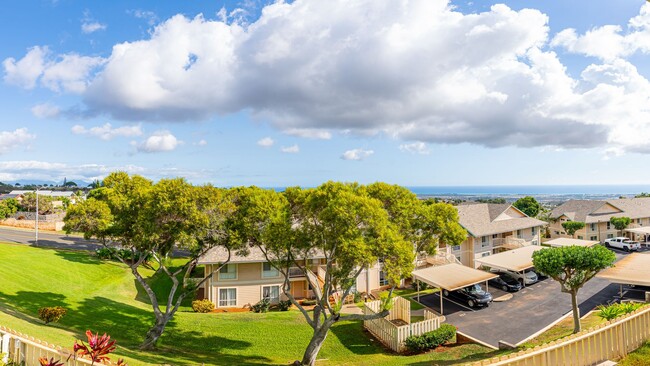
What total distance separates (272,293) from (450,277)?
15000 mm

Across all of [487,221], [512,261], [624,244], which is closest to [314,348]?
[512,261]

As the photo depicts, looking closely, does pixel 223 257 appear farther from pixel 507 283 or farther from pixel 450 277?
pixel 507 283

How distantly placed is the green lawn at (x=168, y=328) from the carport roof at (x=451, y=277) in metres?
6.46

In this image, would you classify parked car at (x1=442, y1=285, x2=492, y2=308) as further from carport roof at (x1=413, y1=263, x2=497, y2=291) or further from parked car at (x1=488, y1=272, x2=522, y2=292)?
parked car at (x1=488, y1=272, x2=522, y2=292)

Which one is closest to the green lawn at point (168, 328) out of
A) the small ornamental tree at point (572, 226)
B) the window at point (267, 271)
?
the window at point (267, 271)

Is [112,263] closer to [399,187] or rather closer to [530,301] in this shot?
[399,187]

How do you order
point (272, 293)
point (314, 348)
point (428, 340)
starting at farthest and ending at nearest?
point (272, 293) < point (428, 340) < point (314, 348)

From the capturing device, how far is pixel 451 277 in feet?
89.4

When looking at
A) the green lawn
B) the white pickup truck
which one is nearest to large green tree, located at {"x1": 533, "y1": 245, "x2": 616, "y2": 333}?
the green lawn

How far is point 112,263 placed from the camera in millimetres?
35969

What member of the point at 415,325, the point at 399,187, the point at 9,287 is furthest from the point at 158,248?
the point at 415,325

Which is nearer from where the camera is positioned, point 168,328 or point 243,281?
point 168,328

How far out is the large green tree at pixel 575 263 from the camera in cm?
1800

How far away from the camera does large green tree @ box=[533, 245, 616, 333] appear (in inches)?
709
